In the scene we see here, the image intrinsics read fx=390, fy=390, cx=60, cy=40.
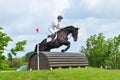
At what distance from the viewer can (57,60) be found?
2289 cm

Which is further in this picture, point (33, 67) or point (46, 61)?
point (33, 67)

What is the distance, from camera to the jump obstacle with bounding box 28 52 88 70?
885 inches

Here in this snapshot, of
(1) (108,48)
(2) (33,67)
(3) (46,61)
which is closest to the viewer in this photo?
(3) (46,61)

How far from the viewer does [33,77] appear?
1802cm

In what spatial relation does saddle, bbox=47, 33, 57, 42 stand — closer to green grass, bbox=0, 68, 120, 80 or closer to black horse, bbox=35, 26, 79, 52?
black horse, bbox=35, 26, 79, 52

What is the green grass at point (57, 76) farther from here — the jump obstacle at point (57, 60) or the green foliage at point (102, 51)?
the green foliage at point (102, 51)

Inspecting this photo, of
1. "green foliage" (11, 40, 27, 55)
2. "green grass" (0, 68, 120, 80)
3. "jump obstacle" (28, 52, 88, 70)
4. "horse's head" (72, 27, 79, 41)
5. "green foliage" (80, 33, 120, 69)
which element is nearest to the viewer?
"green grass" (0, 68, 120, 80)

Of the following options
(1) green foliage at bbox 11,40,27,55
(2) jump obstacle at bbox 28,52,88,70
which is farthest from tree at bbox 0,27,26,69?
(2) jump obstacle at bbox 28,52,88,70

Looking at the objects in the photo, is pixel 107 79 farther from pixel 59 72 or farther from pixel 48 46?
pixel 48 46

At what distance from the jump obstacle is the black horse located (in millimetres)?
587

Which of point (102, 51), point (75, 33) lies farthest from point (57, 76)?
point (102, 51)

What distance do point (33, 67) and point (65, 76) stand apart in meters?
6.04

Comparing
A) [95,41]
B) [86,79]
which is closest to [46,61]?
[86,79]

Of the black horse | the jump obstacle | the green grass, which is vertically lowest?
the green grass
